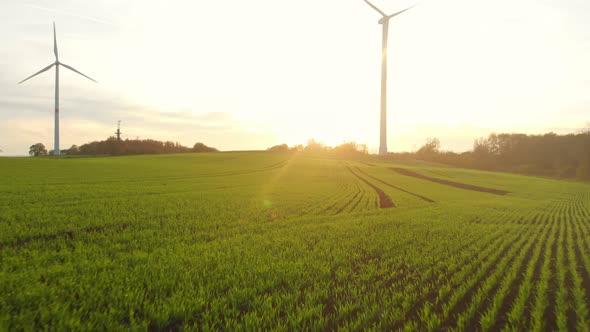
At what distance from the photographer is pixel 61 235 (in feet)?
33.5

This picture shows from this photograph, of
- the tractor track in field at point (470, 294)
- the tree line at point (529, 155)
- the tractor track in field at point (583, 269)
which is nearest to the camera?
the tractor track in field at point (470, 294)

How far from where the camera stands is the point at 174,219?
13586 millimetres

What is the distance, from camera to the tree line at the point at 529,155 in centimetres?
9939

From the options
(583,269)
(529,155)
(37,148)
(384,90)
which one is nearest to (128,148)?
(37,148)

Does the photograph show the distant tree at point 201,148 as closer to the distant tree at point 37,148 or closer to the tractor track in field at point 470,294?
the distant tree at point 37,148

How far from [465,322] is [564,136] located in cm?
14765

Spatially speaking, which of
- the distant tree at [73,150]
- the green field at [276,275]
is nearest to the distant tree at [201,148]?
the distant tree at [73,150]

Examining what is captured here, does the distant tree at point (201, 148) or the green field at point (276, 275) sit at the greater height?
the distant tree at point (201, 148)

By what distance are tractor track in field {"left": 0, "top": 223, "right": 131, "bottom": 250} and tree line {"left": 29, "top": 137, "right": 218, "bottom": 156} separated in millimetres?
92026

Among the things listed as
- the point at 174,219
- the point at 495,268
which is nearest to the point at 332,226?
the point at 495,268

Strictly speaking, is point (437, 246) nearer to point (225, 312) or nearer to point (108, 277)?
point (225, 312)

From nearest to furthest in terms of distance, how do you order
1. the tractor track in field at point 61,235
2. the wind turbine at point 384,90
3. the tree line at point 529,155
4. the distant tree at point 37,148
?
1. the tractor track in field at point 61,235
2. the wind turbine at point 384,90
3. the tree line at point 529,155
4. the distant tree at point 37,148

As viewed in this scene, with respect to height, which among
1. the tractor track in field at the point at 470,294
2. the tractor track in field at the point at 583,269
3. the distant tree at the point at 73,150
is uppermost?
the distant tree at the point at 73,150

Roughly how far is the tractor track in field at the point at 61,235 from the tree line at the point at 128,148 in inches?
3623
